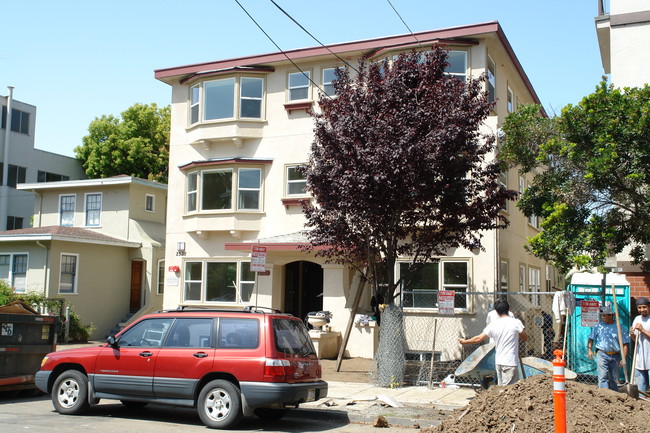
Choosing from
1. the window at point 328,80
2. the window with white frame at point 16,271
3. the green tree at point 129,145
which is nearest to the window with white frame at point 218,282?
the window at point 328,80

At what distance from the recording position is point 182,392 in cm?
948

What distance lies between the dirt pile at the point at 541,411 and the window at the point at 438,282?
9.46 metres

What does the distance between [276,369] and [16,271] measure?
1793cm

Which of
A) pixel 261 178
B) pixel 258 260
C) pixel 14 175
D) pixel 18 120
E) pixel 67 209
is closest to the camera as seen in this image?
pixel 258 260

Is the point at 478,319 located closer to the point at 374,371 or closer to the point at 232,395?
the point at 374,371

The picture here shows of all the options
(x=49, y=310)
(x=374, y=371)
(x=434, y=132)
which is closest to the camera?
(x=434, y=132)

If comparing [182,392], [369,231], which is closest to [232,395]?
[182,392]

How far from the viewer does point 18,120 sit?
122 feet

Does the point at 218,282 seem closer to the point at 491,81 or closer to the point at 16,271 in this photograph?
the point at 16,271

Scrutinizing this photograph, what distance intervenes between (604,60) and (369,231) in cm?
1194

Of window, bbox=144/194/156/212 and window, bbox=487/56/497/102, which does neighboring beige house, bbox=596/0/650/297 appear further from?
window, bbox=144/194/156/212

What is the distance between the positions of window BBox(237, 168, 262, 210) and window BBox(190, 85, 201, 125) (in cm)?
267

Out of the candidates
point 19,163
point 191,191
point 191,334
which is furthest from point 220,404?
point 19,163

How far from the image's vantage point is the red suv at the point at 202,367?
30.2 ft
